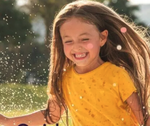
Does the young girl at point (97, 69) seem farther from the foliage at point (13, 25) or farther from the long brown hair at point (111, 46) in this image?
the foliage at point (13, 25)

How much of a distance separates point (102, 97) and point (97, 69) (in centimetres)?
22

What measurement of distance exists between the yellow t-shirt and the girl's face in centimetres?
14

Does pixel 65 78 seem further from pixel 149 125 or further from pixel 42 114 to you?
pixel 149 125

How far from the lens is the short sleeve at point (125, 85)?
4027mm

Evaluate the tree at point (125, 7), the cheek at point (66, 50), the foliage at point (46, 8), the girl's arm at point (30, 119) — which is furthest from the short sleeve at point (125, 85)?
the tree at point (125, 7)

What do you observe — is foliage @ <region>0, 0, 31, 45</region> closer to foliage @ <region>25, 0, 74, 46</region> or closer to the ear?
foliage @ <region>25, 0, 74, 46</region>

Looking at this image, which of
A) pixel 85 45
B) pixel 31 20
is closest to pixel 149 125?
pixel 85 45

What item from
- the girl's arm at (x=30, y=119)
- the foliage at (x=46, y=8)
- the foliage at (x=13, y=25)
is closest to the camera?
the girl's arm at (x=30, y=119)

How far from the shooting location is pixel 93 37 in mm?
4113

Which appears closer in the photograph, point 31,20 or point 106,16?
point 106,16

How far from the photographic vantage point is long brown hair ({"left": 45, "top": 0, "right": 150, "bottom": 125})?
4.16 meters

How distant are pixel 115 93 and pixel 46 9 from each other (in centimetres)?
1910

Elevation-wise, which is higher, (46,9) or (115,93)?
(115,93)

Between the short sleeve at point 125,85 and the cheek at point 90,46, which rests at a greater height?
the cheek at point 90,46
